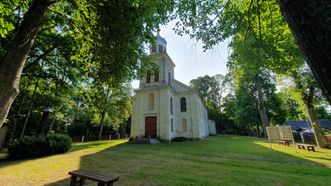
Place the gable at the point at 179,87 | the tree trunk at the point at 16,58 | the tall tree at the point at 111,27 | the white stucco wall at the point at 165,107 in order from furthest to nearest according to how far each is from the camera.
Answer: the gable at the point at 179,87, the white stucco wall at the point at 165,107, the tall tree at the point at 111,27, the tree trunk at the point at 16,58

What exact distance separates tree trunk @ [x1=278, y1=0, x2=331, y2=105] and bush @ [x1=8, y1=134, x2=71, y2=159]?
12263mm

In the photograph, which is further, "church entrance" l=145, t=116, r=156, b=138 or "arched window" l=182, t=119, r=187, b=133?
"arched window" l=182, t=119, r=187, b=133

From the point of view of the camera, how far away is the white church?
19609 millimetres

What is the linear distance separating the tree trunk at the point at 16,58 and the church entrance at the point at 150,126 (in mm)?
17057

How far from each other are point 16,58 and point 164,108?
16971 millimetres

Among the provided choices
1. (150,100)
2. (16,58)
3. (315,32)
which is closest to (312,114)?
(150,100)

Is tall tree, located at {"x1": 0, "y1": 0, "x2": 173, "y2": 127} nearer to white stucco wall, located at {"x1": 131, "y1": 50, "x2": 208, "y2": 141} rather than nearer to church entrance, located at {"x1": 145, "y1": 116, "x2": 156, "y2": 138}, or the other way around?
white stucco wall, located at {"x1": 131, "y1": 50, "x2": 208, "y2": 141}

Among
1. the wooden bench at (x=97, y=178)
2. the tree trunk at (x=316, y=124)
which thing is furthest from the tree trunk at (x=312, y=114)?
the wooden bench at (x=97, y=178)

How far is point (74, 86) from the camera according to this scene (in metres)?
9.22

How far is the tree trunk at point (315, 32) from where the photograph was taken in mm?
839

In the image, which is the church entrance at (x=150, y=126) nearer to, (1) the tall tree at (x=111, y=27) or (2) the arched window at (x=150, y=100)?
(2) the arched window at (x=150, y=100)

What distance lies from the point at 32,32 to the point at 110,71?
2.38 metres

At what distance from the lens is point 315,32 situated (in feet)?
2.89

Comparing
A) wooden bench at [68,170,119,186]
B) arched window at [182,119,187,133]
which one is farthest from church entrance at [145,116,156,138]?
wooden bench at [68,170,119,186]
